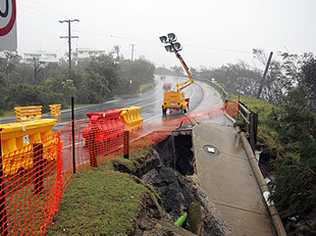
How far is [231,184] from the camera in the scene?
9906 mm

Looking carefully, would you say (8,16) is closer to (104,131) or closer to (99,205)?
(99,205)

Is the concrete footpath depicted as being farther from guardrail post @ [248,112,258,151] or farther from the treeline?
the treeline

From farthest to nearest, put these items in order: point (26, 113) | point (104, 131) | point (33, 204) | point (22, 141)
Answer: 1. point (26, 113)
2. point (104, 131)
3. point (22, 141)
4. point (33, 204)

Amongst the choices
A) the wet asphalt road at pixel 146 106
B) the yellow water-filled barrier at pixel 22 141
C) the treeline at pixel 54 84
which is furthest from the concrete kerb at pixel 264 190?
the treeline at pixel 54 84

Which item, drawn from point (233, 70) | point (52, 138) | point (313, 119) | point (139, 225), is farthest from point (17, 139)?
point (233, 70)

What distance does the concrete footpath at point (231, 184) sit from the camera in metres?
8.30

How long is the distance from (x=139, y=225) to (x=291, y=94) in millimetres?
8746

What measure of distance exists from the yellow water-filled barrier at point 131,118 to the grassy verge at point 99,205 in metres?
6.08

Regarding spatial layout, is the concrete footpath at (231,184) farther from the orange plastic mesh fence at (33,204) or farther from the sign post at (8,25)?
the sign post at (8,25)

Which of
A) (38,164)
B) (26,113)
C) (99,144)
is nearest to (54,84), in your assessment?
(26,113)

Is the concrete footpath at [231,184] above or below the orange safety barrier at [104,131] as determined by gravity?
below

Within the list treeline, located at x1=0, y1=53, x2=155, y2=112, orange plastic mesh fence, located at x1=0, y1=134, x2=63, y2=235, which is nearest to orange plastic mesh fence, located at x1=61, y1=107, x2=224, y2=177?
orange plastic mesh fence, located at x1=0, y1=134, x2=63, y2=235

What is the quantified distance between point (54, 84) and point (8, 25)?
3247cm

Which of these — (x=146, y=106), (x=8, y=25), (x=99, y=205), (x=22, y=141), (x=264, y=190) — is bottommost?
(x=264, y=190)
